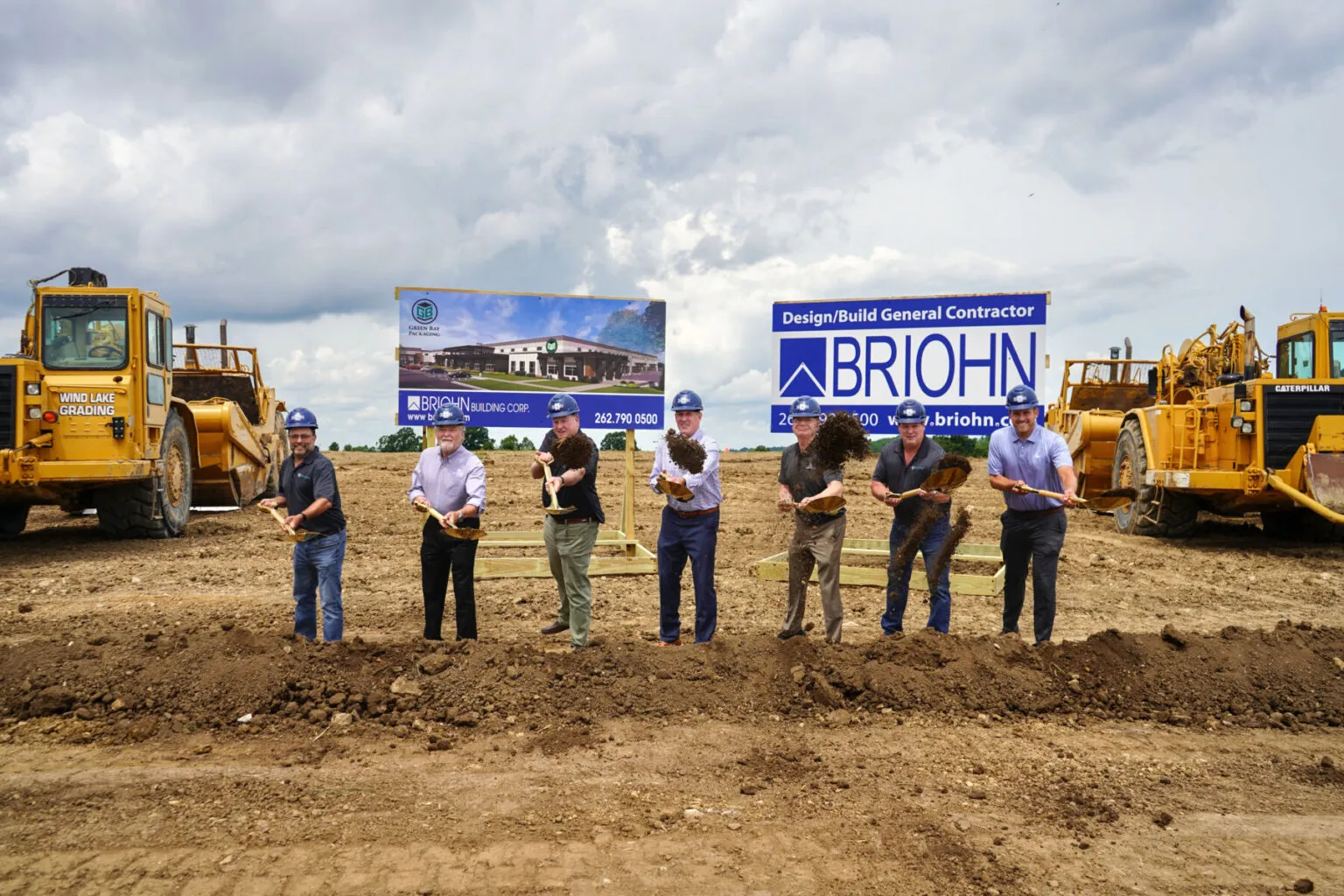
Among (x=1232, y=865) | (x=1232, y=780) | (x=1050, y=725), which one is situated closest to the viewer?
(x=1232, y=865)

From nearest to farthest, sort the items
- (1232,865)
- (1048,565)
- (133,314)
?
(1232,865)
(1048,565)
(133,314)

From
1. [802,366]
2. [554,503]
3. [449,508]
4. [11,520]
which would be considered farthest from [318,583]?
[11,520]

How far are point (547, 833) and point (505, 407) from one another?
6.84m

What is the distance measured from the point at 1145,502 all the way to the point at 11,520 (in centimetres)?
1642

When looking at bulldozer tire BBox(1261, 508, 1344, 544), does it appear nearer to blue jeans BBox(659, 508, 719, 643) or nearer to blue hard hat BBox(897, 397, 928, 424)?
blue hard hat BBox(897, 397, 928, 424)

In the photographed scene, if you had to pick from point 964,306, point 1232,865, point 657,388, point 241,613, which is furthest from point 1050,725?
point 241,613

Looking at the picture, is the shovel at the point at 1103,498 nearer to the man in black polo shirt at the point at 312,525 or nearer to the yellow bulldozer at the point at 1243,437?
the man in black polo shirt at the point at 312,525

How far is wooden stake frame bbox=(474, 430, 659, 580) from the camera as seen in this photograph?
10.1 meters

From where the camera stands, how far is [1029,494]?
645 centimetres

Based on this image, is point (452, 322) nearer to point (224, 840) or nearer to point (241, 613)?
point (241, 613)

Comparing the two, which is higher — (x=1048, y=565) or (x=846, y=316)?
(x=846, y=316)

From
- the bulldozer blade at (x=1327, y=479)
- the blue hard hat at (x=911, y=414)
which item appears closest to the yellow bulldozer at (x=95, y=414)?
the blue hard hat at (x=911, y=414)

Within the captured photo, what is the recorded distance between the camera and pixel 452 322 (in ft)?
34.2

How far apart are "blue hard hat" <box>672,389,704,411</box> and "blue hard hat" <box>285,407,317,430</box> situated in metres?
2.50
